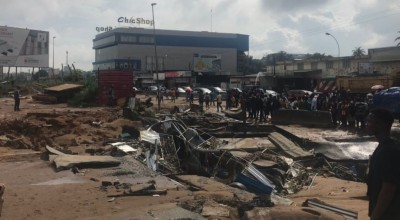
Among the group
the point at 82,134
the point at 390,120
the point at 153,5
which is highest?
the point at 153,5

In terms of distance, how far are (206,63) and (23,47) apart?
46.7 m

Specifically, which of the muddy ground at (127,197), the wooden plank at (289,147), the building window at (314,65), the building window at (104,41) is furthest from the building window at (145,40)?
the wooden plank at (289,147)

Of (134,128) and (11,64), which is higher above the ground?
(11,64)

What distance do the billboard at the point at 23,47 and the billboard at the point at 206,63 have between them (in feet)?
127

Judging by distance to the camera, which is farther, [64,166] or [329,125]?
[329,125]

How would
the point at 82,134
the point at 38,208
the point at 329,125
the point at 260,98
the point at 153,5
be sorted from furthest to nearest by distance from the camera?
the point at 153,5, the point at 260,98, the point at 329,125, the point at 82,134, the point at 38,208

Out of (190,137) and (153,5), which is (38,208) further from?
(153,5)

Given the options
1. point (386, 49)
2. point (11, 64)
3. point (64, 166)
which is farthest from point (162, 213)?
point (11, 64)

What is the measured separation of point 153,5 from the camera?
1607 inches

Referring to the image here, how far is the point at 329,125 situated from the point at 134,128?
8803 mm

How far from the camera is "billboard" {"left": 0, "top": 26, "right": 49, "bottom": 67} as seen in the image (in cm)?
6034

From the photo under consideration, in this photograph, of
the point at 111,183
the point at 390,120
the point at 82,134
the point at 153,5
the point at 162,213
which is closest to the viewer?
the point at 390,120

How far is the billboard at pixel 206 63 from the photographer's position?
325 feet

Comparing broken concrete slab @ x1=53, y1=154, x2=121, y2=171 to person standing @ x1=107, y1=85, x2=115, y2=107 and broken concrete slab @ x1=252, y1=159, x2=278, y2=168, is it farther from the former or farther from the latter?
person standing @ x1=107, y1=85, x2=115, y2=107
